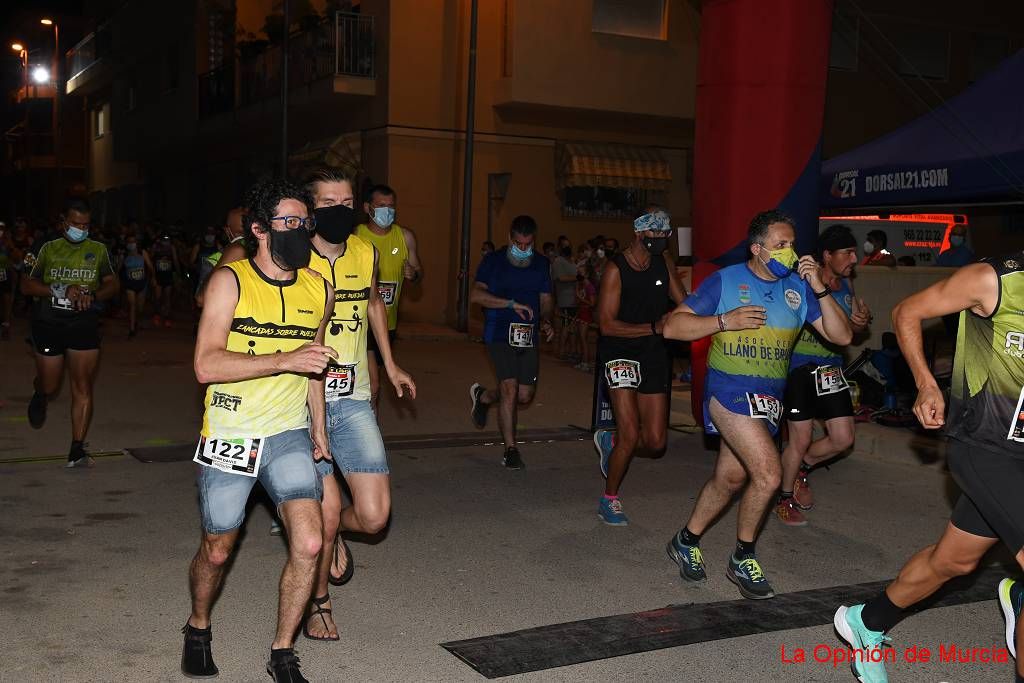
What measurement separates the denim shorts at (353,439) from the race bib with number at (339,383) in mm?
31

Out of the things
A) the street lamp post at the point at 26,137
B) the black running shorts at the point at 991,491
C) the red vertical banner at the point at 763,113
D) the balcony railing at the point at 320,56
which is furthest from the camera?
the street lamp post at the point at 26,137

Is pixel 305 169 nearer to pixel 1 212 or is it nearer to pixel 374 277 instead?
pixel 374 277

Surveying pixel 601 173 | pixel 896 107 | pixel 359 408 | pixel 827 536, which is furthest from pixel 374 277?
pixel 896 107

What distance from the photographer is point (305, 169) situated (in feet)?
87.1

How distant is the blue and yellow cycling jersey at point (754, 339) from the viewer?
594 centimetres

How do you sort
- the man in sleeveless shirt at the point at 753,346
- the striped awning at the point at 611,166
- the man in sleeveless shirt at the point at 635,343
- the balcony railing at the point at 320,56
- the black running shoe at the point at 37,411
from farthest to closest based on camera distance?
the striped awning at the point at 611,166, the balcony railing at the point at 320,56, the black running shoe at the point at 37,411, the man in sleeveless shirt at the point at 635,343, the man in sleeveless shirt at the point at 753,346

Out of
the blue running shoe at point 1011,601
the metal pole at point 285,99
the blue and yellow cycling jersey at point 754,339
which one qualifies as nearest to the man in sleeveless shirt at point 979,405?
the blue running shoe at point 1011,601

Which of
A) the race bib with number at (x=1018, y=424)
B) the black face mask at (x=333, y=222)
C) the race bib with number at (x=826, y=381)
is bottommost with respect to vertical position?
the race bib with number at (x=826, y=381)

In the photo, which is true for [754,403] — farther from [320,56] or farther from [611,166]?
[320,56]

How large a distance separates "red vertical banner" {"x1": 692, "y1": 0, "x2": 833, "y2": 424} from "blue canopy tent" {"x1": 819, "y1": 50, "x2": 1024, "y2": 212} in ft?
1.89

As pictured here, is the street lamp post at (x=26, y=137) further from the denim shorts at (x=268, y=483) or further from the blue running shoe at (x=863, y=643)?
the blue running shoe at (x=863, y=643)

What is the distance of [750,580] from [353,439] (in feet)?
7.10

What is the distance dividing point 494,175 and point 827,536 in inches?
617

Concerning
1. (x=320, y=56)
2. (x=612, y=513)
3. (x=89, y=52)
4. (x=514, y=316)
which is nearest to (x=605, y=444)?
(x=612, y=513)
